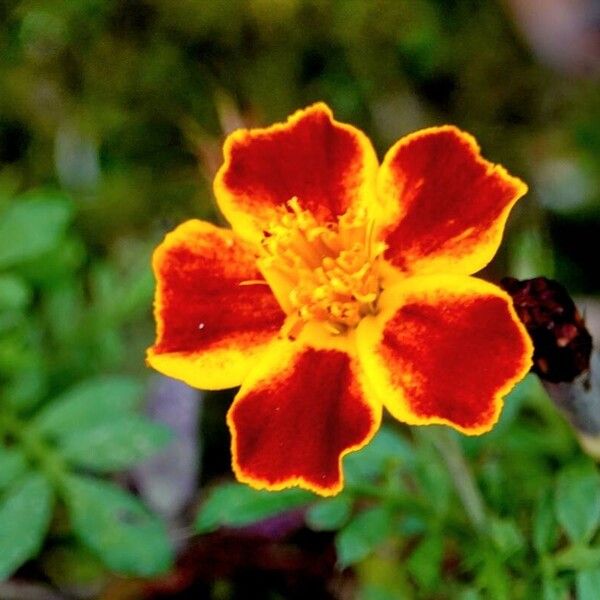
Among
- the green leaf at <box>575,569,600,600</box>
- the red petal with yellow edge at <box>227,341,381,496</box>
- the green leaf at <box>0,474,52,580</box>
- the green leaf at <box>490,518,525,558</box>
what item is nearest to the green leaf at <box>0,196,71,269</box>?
the green leaf at <box>0,474,52,580</box>

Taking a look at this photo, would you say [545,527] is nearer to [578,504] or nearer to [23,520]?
[578,504]

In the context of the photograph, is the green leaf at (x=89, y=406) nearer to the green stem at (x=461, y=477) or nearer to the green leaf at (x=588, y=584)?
the green stem at (x=461, y=477)

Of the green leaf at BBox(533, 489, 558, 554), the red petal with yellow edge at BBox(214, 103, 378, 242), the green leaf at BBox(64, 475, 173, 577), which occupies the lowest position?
the green leaf at BBox(64, 475, 173, 577)

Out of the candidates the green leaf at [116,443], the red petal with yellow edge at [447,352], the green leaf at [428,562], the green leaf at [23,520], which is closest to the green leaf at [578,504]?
the green leaf at [428,562]

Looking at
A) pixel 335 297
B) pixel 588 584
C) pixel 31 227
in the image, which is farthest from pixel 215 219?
pixel 588 584

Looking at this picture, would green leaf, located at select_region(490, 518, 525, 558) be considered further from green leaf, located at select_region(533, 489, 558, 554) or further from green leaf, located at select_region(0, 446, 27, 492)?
green leaf, located at select_region(0, 446, 27, 492)

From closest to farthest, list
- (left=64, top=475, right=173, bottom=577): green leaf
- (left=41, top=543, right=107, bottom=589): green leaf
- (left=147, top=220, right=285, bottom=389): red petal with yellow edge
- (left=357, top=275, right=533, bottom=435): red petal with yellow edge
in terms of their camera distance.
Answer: (left=357, top=275, right=533, bottom=435): red petal with yellow edge, (left=147, top=220, right=285, bottom=389): red petal with yellow edge, (left=64, top=475, right=173, bottom=577): green leaf, (left=41, top=543, right=107, bottom=589): green leaf
